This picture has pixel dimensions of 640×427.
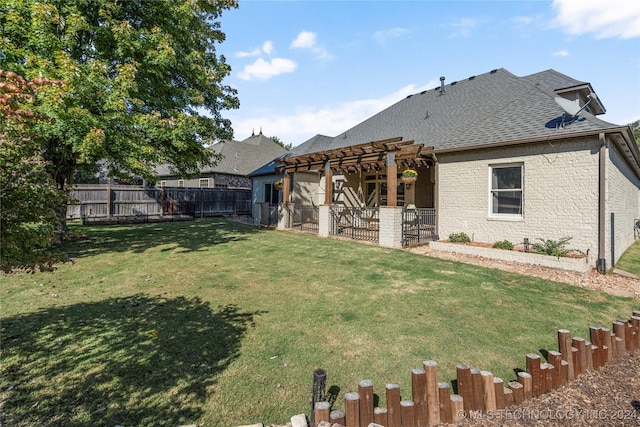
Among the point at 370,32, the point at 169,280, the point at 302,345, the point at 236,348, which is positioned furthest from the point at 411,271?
the point at 370,32

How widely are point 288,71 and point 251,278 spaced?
11.8 meters

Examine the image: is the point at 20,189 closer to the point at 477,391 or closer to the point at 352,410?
the point at 352,410

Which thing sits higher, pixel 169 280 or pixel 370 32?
pixel 370 32

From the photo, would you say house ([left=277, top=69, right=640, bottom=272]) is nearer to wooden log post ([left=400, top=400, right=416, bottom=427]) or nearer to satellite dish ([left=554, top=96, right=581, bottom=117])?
satellite dish ([left=554, top=96, right=581, bottom=117])

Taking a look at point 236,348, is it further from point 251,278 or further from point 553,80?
point 553,80

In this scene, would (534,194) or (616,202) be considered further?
(616,202)

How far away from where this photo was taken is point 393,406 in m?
2.16

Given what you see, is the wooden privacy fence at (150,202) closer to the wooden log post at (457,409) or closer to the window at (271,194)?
the window at (271,194)

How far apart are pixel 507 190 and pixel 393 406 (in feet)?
29.6

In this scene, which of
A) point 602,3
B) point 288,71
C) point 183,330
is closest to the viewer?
point 183,330

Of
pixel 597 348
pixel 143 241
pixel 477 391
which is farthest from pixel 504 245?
pixel 143 241

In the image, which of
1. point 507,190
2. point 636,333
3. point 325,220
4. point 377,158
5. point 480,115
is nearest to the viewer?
point 636,333

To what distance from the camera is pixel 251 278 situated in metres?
6.10

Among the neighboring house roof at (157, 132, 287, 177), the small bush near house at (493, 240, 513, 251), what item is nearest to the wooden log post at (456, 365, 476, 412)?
the small bush near house at (493, 240, 513, 251)
